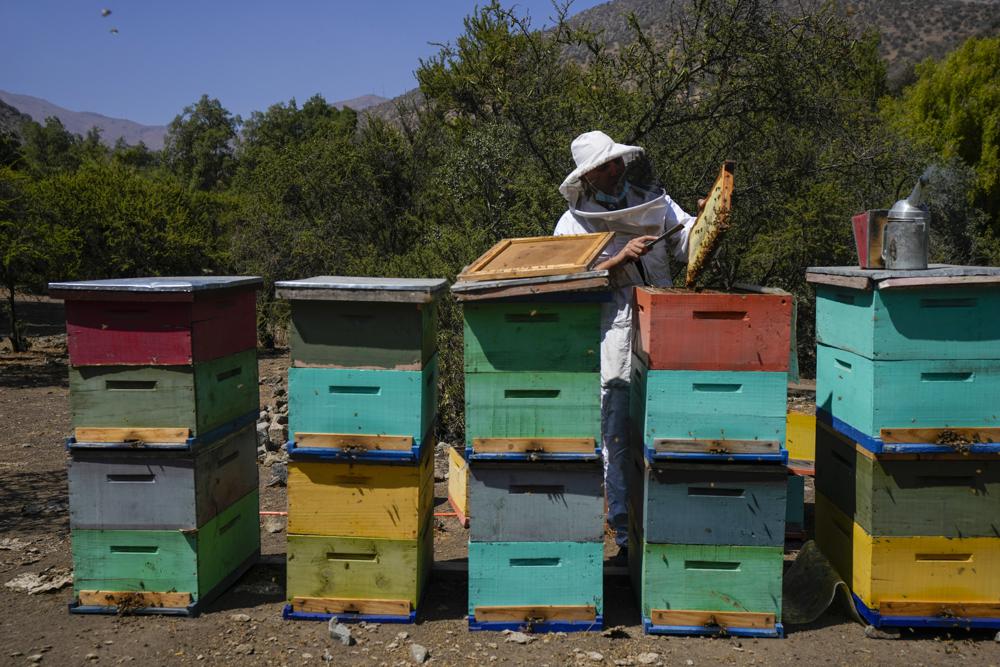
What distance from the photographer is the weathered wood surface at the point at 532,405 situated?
3527 millimetres

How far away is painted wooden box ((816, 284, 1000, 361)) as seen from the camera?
3400 mm

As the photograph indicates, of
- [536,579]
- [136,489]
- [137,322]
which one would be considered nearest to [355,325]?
[137,322]

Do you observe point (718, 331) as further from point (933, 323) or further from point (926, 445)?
point (926, 445)

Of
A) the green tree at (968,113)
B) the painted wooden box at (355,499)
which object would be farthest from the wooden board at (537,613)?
the green tree at (968,113)

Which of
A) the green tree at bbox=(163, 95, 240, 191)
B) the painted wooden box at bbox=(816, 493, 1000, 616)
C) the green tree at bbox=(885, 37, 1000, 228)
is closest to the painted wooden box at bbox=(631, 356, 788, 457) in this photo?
the painted wooden box at bbox=(816, 493, 1000, 616)

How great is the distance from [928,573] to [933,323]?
1151 mm

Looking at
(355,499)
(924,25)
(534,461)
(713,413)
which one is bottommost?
(355,499)

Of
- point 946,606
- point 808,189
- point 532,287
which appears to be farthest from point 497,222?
point 946,606

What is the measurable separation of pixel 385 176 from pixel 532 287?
1208 cm

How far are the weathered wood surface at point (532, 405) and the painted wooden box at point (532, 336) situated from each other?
0.05m

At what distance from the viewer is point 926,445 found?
344cm

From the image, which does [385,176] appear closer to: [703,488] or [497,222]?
[497,222]

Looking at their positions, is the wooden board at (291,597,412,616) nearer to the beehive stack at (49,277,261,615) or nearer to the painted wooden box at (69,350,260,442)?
the beehive stack at (49,277,261,615)

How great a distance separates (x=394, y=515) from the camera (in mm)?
3660
